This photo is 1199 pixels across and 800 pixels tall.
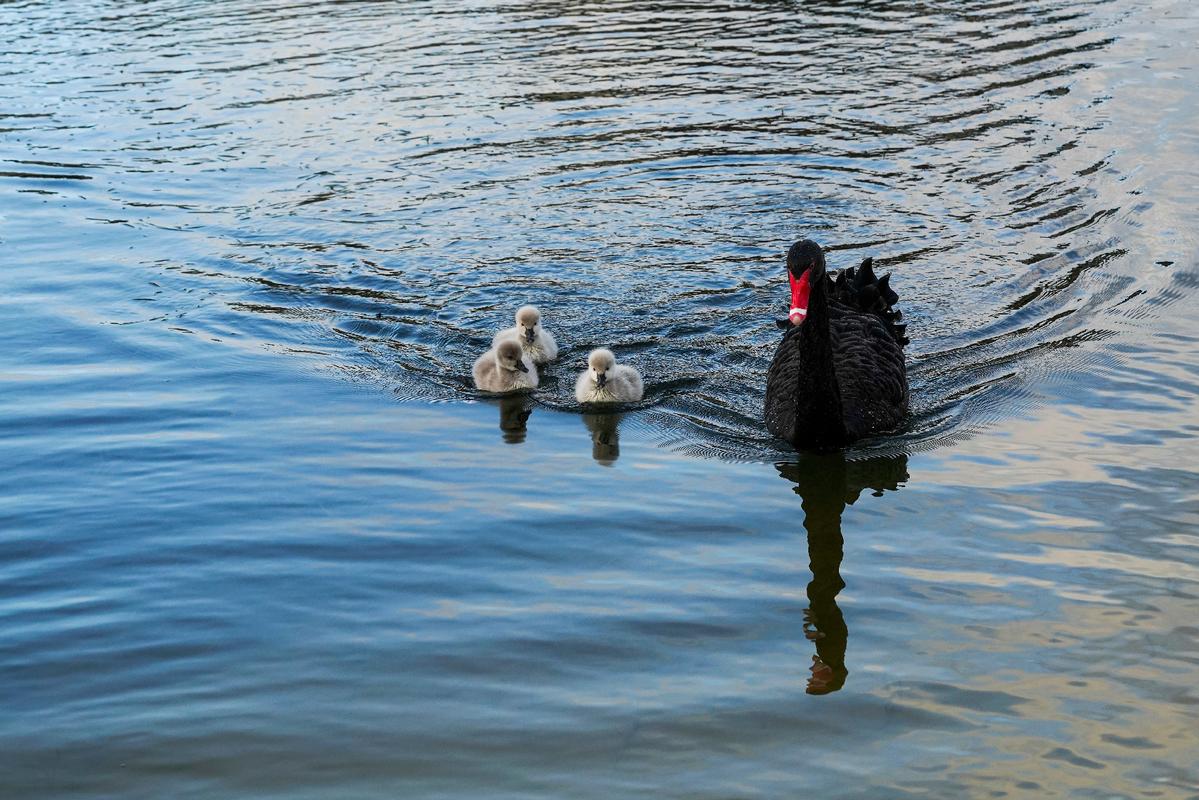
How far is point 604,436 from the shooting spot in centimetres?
687

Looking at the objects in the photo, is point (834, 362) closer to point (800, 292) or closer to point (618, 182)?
point (800, 292)

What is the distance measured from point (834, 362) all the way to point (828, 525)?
150 centimetres

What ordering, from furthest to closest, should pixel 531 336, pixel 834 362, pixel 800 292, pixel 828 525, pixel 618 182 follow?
pixel 618 182 → pixel 531 336 → pixel 834 362 → pixel 800 292 → pixel 828 525

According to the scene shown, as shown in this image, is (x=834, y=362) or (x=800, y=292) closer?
(x=800, y=292)

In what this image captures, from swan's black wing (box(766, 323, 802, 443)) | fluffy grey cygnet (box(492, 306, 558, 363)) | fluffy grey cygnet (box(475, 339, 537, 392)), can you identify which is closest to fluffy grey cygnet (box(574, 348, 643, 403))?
fluffy grey cygnet (box(475, 339, 537, 392))

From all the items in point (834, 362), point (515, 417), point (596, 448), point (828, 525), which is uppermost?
point (834, 362)

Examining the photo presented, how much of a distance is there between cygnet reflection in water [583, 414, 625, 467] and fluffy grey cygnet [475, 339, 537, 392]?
1.50ft

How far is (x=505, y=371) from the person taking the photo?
747 centimetres

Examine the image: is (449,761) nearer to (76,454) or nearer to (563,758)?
(563,758)

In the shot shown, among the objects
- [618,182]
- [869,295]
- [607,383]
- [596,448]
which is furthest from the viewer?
[618,182]

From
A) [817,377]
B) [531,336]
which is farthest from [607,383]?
[817,377]

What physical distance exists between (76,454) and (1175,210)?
24.1 feet

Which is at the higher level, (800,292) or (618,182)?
(618,182)

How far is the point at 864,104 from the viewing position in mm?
12922
